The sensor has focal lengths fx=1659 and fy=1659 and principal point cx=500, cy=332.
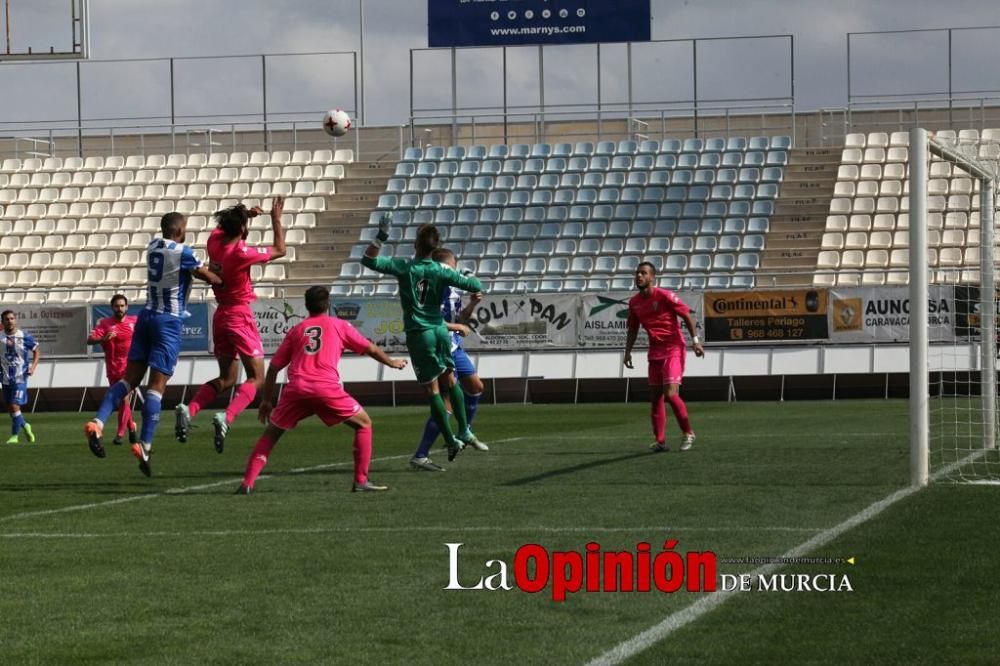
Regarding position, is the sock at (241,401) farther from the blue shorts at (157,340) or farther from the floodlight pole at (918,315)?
the floodlight pole at (918,315)

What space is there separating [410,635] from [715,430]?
14243 millimetres

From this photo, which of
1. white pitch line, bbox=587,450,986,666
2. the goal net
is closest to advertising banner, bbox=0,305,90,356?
the goal net

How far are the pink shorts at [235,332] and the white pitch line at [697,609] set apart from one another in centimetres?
598

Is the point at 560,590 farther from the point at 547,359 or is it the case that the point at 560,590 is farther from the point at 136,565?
the point at 547,359

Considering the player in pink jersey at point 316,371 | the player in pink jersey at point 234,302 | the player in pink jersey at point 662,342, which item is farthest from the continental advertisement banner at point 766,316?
the player in pink jersey at point 316,371

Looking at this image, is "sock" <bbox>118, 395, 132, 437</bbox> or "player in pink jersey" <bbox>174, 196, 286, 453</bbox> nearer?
"player in pink jersey" <bbox>174, 196, 286, 453</bbox>

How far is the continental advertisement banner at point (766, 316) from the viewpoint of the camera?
109ft

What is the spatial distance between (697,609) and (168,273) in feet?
26.0

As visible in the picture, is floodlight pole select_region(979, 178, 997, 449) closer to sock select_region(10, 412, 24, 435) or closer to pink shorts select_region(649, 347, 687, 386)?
pink shorts select_region(649, 347, 687, 386)

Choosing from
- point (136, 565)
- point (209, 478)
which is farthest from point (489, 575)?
point (209, 478)

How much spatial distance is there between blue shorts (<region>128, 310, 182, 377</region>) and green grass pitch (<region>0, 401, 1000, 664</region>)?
1005mm

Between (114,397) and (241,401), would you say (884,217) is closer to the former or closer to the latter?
(241,401)

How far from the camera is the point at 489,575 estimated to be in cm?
782

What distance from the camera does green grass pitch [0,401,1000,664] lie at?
6238mm
